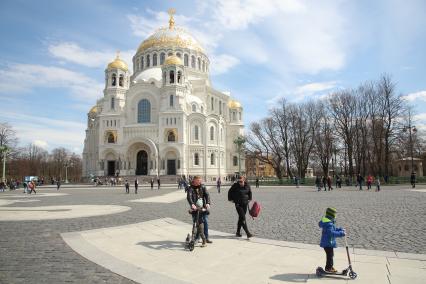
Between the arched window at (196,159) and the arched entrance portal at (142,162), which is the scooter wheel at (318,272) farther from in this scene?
the arched entrance portal at (142,162)

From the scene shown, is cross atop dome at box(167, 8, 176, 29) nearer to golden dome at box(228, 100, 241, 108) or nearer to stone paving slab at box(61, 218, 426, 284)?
golden dome at box(228, 100, 241, 108)

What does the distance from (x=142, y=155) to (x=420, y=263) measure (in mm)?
58074

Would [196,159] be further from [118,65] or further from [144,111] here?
[118,65]

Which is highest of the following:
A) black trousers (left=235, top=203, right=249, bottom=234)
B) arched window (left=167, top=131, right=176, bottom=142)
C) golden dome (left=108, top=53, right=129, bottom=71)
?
golden dome (left=108, top=53, right=129, bottom=71)

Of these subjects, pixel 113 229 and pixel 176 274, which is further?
pixel 113 229

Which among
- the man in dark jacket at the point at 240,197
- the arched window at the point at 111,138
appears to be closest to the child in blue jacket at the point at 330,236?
the man in dark jacket at the point at 240,197

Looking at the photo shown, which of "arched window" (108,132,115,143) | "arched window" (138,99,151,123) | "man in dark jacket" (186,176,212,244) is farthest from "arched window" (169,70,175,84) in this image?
"man in dark jacket" (186,176,212,244)

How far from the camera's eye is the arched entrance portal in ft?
202

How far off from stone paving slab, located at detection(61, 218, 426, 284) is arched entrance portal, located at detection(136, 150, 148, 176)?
52931mm

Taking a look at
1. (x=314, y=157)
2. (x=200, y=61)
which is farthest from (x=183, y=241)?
(x=200, y=61)

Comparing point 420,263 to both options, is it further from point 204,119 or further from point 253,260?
point 204,119

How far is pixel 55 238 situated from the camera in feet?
29.6

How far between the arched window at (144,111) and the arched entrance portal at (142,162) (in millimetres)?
6009

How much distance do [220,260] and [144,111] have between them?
2294 inches
